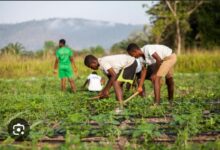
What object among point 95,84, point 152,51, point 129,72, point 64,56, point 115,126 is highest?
point 64,56

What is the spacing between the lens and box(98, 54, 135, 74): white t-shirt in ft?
26.4

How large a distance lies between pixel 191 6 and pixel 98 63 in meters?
26.3

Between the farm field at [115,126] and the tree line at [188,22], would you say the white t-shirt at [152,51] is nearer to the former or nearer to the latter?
the farm field at [115,126]

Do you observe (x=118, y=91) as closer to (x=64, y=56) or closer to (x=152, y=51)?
(x=152, y=51)

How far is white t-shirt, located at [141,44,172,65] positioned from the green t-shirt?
391cm

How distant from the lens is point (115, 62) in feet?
27.3

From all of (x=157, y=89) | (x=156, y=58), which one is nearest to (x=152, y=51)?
(x=156, y=58)

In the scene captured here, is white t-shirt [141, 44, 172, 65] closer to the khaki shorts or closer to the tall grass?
the khaki shorts

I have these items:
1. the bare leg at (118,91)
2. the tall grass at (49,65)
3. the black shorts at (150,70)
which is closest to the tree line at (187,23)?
the tall grass at (49,65)

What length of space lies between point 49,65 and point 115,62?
12.1 meters

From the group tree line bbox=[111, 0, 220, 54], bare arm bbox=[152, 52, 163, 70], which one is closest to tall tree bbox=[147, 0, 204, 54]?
tree line bbox=[111, 0, 220, 54]

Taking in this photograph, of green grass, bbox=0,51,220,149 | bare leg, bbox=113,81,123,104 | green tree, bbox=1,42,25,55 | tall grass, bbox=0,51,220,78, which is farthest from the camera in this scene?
green tree, bbox=1,42,25,55

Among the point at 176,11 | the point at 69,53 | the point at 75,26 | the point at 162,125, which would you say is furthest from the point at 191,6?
the point at 75,26

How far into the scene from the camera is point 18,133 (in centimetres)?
552
